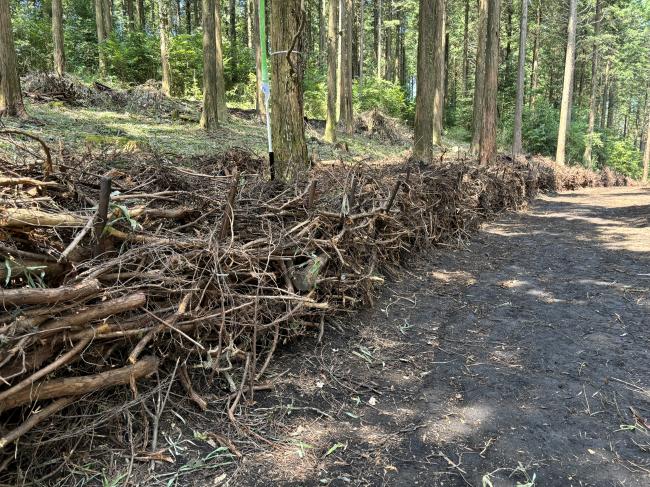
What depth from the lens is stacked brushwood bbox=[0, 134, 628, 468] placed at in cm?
205

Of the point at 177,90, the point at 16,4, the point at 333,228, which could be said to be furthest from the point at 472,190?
the point at 16,4

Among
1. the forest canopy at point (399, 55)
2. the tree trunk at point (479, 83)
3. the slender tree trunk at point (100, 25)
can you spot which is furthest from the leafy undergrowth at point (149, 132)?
the slender tree trunk at point (100, 25)

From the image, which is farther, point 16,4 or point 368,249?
point 16,4

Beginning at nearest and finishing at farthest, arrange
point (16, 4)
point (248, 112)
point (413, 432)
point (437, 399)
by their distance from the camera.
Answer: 1. point (413, 432)
2. point (437, 399)
3. point (248, 112)
4. point (16, 4)

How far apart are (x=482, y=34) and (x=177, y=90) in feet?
39.9

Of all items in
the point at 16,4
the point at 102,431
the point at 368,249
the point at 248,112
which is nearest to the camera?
the point at 102,431

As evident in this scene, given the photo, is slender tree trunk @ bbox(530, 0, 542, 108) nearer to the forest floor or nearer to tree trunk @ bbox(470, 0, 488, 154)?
tree trunk @ bbox(470, 0, 488, 154)

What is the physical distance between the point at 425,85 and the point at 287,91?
4.88 metres

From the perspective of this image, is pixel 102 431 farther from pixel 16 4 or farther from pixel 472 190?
pixel 16 4

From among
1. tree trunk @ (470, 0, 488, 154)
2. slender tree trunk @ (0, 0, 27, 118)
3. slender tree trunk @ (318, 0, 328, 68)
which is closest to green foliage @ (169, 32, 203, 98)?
slender tree trunk @ (0, 0, 27, 118)

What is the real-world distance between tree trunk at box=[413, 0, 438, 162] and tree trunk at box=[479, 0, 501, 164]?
10.8ft

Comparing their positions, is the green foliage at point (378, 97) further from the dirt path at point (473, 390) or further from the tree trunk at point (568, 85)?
the dirt path at point (473, 390)

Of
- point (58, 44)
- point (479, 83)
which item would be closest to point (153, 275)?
point (479, 83)

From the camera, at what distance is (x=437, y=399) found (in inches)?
112
